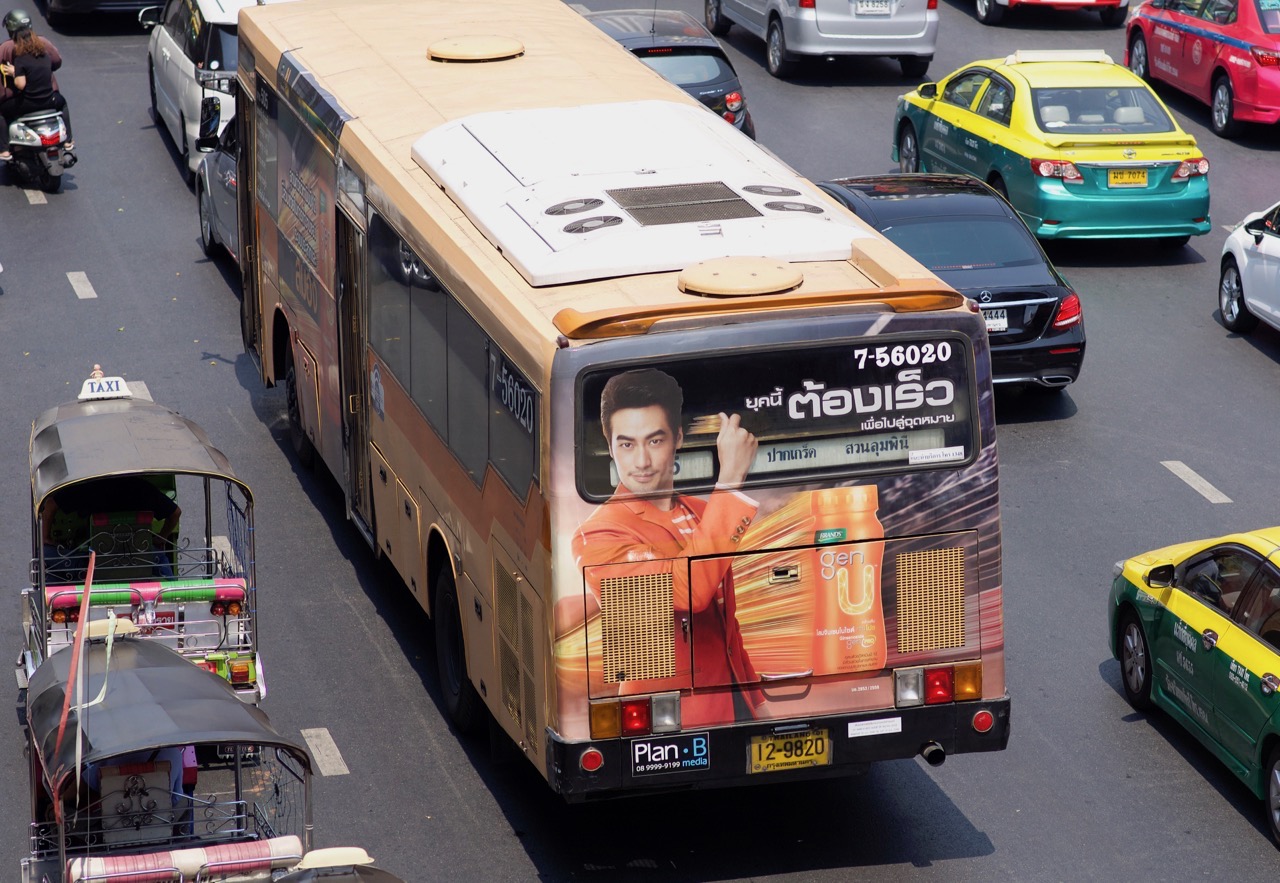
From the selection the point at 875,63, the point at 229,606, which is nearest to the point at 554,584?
the point at 229,606

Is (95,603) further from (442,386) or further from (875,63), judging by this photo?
(875,63)

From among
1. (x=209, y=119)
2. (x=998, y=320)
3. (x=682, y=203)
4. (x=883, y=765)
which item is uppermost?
(x=682, y=203)

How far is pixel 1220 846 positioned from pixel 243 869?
5079 millimetres

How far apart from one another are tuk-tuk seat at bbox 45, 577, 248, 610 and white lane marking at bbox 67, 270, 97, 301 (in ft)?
26.8

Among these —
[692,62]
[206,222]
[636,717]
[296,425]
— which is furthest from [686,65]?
[636,717]

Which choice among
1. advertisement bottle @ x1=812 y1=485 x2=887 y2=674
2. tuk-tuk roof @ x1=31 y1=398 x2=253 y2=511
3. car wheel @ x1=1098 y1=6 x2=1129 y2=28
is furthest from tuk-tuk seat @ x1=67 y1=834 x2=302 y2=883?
car wheel @ x1=1098 y1=6 x2=1129 y2=28

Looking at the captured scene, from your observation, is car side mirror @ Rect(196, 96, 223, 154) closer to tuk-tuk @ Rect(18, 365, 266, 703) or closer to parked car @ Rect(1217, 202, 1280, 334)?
tuk-tuk @ Rect(18, 365, 266, 703)

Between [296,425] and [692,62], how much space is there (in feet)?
26.0

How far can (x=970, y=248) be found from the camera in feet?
51.4

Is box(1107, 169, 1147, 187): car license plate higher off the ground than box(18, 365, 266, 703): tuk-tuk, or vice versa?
box(18, 365, 266, 703): tuk-tuk

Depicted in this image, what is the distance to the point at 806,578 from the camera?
8906 mm

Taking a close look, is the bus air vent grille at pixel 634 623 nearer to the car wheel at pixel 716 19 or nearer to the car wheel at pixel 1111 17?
the car wheel at pixel 716 19

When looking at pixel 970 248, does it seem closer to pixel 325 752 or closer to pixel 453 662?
pixel 453 662

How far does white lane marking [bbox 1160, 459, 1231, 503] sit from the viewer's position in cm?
1430
